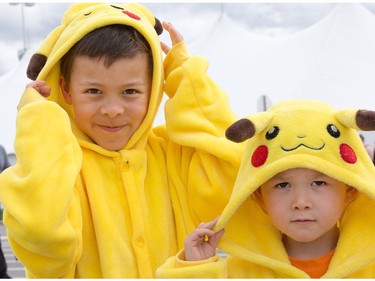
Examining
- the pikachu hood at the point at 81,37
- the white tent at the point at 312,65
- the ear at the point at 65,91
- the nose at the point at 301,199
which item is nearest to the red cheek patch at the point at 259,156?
the nose at the point at 301,199

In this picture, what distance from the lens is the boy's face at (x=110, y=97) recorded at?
1767 mm

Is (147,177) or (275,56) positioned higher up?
(275,56)

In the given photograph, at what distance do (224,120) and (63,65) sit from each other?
1.78 ft

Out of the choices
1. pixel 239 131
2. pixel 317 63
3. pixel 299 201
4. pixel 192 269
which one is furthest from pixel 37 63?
pixel 317 63

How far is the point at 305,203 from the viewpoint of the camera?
5.36ft

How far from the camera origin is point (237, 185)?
1743mm

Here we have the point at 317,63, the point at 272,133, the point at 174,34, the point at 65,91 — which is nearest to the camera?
the point at 272,133

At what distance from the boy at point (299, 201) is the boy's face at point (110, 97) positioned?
1.14 feet

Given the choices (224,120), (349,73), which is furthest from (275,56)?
(224,120)

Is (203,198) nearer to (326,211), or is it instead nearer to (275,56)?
(326,211)

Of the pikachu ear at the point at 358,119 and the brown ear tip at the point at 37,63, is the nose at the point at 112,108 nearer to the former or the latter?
the brown ear tip at the point at 37,63

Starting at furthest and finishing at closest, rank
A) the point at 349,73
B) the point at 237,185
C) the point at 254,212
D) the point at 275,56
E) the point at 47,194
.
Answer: the point at 275,56
the point at 349,73
the point at 254,212
the point at 237,185
the point at 47,194

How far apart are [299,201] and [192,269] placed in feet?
1.13

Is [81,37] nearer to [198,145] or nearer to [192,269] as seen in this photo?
[198,145]
